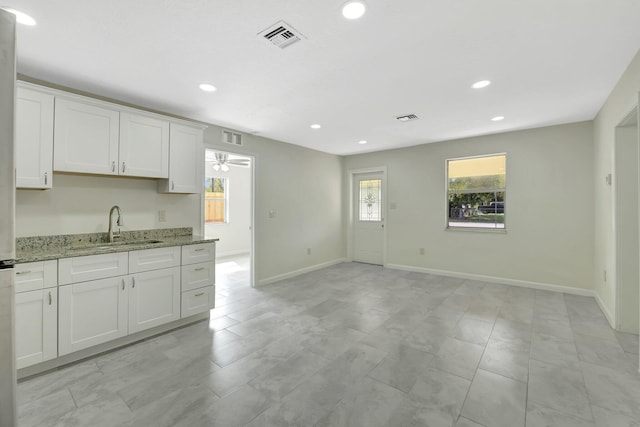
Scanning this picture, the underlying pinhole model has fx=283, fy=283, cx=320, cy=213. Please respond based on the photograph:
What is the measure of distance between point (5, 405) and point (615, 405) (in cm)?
314

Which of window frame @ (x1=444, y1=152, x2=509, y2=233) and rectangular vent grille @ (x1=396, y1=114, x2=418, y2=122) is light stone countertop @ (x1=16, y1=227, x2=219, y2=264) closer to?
rectangular vent grille @ (x1=396, y1=114, x2=418, y2=122)

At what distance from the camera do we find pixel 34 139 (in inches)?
94.3

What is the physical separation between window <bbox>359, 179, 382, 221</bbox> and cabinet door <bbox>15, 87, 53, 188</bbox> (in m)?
5.27

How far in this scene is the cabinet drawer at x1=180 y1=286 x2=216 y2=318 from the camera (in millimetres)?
3088

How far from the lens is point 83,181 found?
9.58ft

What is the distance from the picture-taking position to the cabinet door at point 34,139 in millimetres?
2320

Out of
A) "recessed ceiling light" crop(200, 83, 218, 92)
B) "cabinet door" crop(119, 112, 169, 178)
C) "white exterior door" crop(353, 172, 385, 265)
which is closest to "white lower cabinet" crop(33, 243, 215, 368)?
"cabinet door" crop(119, 112, 169, 178)

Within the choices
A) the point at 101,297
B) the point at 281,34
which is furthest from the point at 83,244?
the point at 281,34

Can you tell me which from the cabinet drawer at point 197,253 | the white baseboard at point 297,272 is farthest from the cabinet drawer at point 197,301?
the white baseboard at point 297,272

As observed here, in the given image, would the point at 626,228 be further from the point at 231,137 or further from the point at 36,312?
the point at 36,312

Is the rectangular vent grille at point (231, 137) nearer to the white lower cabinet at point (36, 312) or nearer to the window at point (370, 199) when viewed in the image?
the white lower cabinet at point (36, 312)

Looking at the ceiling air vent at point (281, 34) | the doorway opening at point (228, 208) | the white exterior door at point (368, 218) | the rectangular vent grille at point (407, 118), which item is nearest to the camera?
the ceiling air vent at point (281, 34)

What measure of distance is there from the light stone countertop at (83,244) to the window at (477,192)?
14.1 feet

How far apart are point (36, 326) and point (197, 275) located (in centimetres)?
132
